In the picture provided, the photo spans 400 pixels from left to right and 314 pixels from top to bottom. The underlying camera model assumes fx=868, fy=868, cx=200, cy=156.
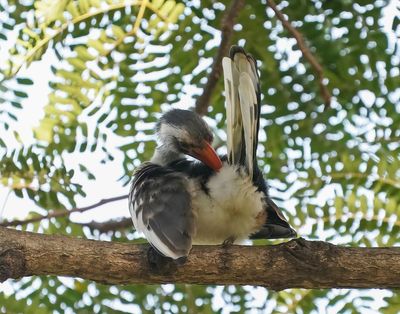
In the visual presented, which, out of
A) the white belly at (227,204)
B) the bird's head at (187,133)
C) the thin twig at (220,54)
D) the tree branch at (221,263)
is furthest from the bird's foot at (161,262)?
the thin twig at (220,54)

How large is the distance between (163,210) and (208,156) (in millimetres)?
375

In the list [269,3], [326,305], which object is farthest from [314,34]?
[326,305]

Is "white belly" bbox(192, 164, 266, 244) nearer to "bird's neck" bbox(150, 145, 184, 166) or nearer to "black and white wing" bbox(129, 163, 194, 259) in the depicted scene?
"black and white wing" bbox(129, 163, 194, 259)

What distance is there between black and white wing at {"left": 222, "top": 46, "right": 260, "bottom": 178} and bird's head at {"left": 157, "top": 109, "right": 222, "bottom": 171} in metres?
0.23

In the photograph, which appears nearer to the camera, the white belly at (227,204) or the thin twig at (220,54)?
the white belly at (227,204)

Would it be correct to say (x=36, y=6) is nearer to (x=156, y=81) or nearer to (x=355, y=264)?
(x=156, y=81)

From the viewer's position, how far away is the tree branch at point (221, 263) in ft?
7.64

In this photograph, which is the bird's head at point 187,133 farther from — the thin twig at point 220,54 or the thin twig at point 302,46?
the thin twig at point 302,46

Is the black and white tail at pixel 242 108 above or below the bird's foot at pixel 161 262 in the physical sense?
above

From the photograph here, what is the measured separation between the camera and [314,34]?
2977 mm

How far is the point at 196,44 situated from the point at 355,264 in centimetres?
109

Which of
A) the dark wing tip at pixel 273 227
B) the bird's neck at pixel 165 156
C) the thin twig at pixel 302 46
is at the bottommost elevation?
the dark wing tip at pixel 273 227

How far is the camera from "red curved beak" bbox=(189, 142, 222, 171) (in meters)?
2.69

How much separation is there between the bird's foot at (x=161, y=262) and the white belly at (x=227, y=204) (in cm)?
23
